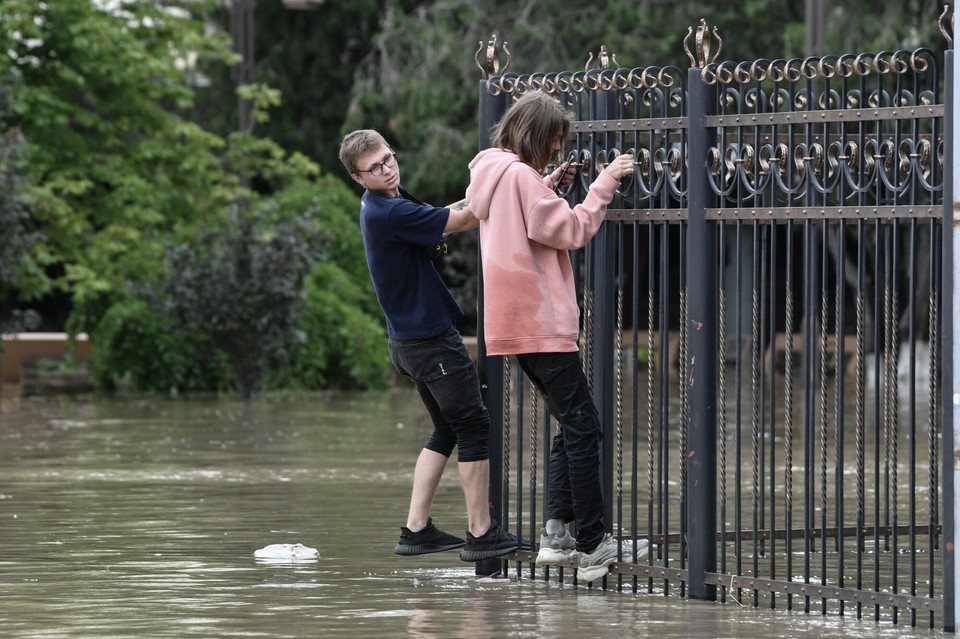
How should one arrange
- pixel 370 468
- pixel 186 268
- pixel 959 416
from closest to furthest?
pixel 959 416
pixel 370 468
pixel 186 268

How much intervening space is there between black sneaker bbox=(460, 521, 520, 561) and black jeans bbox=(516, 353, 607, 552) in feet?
1.29

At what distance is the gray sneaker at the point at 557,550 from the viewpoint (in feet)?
25.6

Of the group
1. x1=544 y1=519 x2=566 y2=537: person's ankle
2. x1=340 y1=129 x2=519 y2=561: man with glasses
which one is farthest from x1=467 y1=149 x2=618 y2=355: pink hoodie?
x1=544 y1=519 x2=566 y2=537: person's ankle

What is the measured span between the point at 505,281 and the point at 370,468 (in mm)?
6342

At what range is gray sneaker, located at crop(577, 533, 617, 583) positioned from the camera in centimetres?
767

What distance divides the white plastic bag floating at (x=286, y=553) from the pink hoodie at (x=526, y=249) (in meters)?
1.74

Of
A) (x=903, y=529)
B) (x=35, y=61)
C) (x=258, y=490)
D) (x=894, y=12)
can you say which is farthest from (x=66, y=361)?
(x=903, y=529)

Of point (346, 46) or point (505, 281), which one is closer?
point (505, 281)

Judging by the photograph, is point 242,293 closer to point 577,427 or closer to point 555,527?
point 555,527

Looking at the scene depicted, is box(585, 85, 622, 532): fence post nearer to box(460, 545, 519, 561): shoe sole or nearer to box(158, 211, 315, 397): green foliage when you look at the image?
box(460, 545, 519, 561): shoe sole

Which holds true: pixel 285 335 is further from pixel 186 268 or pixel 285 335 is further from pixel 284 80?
pixel 284 80

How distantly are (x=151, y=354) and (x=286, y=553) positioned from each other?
15040 millimetres

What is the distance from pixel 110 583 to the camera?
7891 mm

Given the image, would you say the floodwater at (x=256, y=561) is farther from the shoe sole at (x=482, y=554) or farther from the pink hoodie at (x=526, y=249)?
the pink hoodie at (x=526, y=249)
